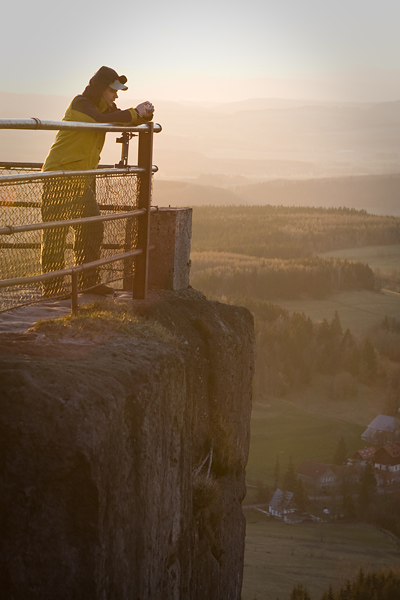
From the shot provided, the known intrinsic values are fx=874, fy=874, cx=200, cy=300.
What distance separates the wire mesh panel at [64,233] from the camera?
22.3ft

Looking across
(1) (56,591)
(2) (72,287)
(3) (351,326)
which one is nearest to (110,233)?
(2) (72,287)

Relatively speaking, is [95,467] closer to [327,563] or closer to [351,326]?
[327,563]

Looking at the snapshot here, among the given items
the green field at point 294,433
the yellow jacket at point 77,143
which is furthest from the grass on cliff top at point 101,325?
the green field at point 294,433

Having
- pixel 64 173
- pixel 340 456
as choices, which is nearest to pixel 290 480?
pixel 340 456

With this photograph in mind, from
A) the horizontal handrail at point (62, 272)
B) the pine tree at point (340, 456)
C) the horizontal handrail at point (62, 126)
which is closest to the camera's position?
the horizontal handrail at point (62, 126)

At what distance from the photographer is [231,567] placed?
7.50m

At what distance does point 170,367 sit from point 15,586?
2021mm

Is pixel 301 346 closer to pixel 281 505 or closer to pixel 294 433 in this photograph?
pixel 294 433

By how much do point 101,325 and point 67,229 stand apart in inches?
50.0

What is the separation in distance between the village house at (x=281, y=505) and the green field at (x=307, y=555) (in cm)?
62

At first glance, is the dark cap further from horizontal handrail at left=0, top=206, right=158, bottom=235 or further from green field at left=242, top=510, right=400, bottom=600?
green field at left=242, top=510, right=400, bottom=600

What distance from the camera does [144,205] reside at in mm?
7598

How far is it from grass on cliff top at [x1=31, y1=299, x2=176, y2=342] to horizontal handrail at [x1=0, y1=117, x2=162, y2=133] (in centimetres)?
136

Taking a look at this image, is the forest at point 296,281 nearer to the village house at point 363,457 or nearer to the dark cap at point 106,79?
the village house at point 363,457
